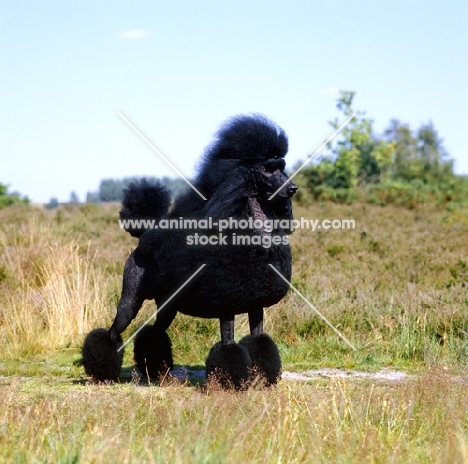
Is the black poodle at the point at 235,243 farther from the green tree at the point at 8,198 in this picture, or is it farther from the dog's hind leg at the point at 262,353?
the green tree at the point at 8,198

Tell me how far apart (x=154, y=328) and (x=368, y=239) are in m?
11.7

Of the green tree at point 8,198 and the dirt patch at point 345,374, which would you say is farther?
the green tree at point 8,198

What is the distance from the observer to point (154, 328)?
8.55m

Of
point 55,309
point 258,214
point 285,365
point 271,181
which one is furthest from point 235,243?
point 55,309

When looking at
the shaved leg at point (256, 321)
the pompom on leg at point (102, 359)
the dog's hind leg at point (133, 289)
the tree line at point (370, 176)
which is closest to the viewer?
the shaved leg at point (256, 321)

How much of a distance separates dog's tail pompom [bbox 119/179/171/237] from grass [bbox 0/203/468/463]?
1684 mm

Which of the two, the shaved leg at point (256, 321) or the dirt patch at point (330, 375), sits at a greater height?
the shaved leg at point (256, 321)

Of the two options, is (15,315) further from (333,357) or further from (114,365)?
(333,357)

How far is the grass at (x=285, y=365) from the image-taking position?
4746mm

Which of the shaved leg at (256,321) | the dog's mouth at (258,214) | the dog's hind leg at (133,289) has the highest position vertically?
the dog's mouth at (258,214)

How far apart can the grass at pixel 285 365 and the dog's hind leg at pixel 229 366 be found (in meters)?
0.22

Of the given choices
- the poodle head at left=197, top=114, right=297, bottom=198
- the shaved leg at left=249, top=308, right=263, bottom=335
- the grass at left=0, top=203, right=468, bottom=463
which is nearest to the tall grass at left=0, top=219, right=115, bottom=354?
the grass at left=0, top=203, right=468, bottom=463

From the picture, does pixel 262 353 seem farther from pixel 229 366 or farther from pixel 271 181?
pixel 271 181

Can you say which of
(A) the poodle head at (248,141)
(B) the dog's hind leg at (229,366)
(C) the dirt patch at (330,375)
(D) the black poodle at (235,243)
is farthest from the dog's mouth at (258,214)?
(C) the dirt patch at (330,375)
